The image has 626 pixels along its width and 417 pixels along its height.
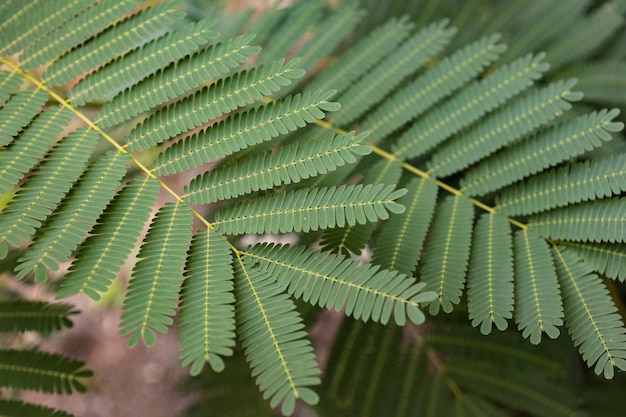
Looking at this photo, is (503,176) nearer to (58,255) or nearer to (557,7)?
(557,7)

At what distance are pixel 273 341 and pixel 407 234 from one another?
0.53 meters

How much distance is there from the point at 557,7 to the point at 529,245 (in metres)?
1.09

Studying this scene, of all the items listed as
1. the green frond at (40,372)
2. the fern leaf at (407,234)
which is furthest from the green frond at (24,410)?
the fern leaf at (407,234)

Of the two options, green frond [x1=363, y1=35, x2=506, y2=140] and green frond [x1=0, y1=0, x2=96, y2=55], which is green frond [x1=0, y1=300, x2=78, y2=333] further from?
green frond [x1=363, y1=35, x2=506, y2=140]

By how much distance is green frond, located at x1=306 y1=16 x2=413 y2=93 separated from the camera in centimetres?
181

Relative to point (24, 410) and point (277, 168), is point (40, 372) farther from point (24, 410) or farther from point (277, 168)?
point (277, 168)

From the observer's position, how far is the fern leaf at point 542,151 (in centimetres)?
150

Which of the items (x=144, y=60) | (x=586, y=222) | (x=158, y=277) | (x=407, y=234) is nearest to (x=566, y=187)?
(x=586, y=222)

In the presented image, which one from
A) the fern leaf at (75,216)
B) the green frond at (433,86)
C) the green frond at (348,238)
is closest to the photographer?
the fern leaf at (75,216)

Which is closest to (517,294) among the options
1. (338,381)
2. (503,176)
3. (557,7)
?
(503,176)

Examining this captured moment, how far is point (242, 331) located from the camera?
123 cm

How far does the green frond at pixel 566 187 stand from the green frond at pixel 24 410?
142cm

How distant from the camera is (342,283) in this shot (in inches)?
49.4

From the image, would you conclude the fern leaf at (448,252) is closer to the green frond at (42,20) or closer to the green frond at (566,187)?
the green frond at (566,187)
